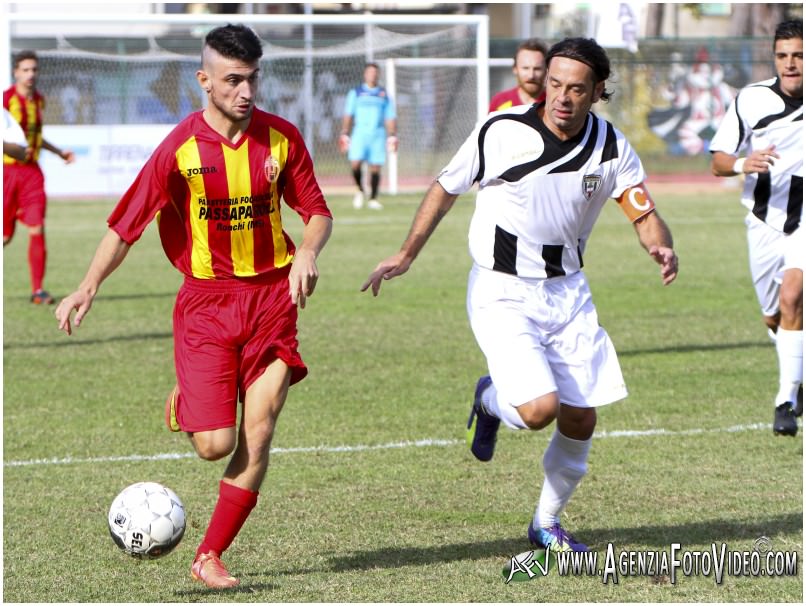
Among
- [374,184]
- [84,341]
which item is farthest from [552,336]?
[374,184]

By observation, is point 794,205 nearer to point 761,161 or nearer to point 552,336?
point 761,161

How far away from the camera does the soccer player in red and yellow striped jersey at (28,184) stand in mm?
13008

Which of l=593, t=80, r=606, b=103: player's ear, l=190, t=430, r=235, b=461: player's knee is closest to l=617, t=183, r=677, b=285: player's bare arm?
l=593, t=80, r=606, b=103: player's ear

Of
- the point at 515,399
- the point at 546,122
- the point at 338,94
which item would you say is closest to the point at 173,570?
the point at 515,399

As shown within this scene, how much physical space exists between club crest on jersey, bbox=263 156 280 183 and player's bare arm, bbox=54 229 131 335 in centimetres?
59

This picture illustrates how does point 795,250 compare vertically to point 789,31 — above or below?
below

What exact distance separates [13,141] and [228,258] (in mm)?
6919

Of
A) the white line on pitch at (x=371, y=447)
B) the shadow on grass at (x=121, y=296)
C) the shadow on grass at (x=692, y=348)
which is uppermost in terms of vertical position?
the white line on pitch at (x=371, y=447)

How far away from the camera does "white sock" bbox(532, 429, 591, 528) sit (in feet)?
17.8

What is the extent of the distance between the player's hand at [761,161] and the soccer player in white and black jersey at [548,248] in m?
2.02

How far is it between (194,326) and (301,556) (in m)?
1.01

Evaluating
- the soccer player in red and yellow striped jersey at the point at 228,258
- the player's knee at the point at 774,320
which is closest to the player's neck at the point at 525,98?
the player's knee at the point at 774,320

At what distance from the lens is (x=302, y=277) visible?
16.0ft

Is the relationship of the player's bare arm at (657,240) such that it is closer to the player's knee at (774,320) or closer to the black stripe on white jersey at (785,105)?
the black stripe on white jersey at (785,105)
